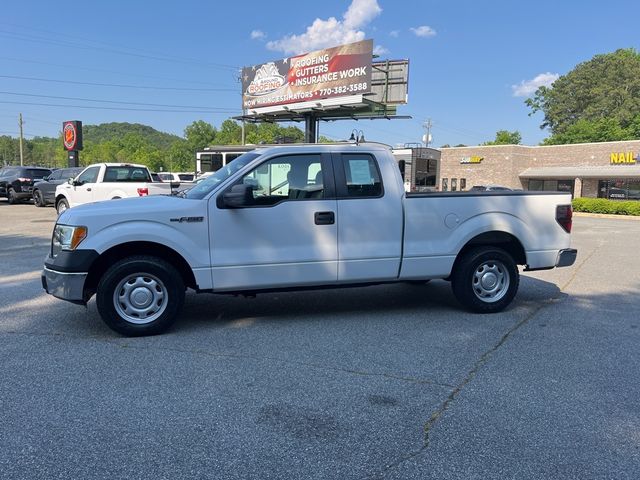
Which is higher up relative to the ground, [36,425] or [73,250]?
[73,250]

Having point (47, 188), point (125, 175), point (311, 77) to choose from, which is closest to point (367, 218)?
point (125, 175)

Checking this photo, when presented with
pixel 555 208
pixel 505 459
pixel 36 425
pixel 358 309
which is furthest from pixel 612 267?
pixel 36 425

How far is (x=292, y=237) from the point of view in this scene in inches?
213

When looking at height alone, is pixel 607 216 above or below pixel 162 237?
below

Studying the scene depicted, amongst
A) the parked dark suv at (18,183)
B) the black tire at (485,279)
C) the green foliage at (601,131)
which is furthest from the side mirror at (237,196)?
the green foliage at (601,131)

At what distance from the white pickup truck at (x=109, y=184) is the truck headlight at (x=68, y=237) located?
33.5 feet

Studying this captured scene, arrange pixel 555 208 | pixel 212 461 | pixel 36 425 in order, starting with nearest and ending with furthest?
pixel 212 461 < pixel 36 425 < pixel 555 208

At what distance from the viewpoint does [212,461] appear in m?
2.92

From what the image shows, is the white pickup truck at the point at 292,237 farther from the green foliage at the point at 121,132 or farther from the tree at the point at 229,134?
the green foliage at the point at 121,132

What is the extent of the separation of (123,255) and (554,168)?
4247 cm

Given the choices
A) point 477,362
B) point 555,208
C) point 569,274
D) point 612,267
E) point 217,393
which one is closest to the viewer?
point 217,393

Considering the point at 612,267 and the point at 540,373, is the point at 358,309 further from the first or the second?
the point at 612,267

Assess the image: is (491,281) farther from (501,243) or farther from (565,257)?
(565,257)

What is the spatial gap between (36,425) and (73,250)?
2045 millimetres
